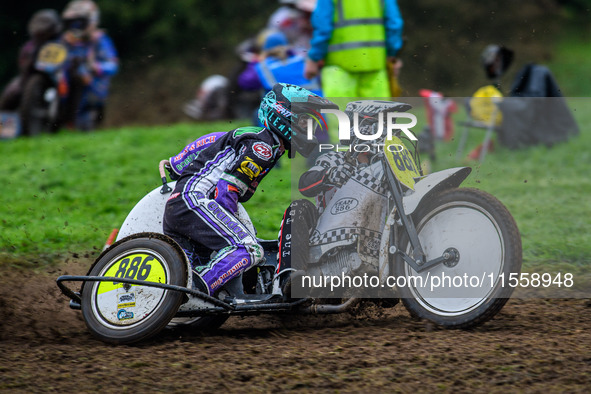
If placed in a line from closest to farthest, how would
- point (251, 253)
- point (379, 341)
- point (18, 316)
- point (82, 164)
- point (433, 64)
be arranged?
point (379, 341) → point (251, 253) → point (18, 316) → point (82, 164) → point (433, 64)

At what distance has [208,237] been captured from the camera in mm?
4832

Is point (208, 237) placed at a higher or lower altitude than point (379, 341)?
higher

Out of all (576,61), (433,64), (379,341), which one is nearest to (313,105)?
(379,341)

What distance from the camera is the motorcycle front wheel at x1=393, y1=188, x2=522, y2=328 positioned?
4352 mm

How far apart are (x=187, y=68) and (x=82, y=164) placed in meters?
14.7

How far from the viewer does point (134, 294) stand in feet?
15.2

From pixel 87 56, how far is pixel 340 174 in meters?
11.2

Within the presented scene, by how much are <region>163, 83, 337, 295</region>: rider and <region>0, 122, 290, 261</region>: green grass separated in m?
1.24

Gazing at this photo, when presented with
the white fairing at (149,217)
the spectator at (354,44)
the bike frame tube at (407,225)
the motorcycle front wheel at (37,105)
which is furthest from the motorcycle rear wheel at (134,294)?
the motorcycle front wheel at (37,105)

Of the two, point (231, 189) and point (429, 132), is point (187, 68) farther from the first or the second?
point (231, 189)

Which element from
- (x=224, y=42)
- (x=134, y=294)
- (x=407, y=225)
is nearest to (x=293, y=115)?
(x=407, y=225)

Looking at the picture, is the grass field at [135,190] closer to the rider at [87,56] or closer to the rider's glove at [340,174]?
the rider's glove at [340,174]

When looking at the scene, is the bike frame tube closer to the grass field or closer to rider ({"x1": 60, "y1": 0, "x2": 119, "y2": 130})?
the grass field

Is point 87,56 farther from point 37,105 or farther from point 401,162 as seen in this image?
point 401,162
